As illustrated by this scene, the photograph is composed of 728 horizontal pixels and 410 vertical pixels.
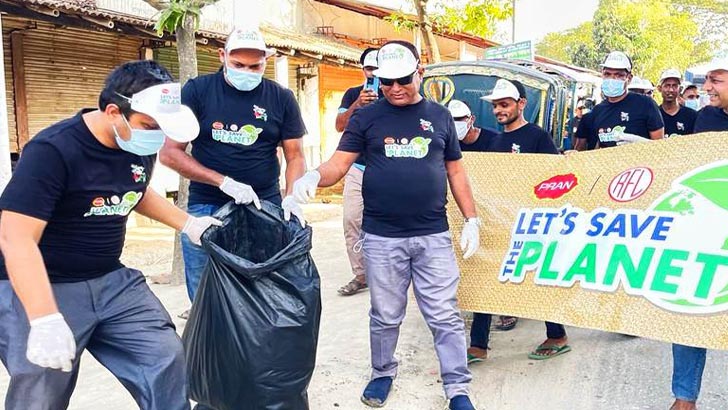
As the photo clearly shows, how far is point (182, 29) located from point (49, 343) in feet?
14.0

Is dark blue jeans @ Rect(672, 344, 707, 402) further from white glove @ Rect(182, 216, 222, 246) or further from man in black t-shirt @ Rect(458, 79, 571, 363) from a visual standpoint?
white glove @ Rect(182, 216, 222, 246)

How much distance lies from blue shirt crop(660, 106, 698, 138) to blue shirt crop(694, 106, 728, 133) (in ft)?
8.89

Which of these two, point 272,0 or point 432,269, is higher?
point 272,0

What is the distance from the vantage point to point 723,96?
11.4 feet

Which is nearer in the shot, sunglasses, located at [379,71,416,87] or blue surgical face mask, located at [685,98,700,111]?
sunglasses, located at [379,71,416,87]

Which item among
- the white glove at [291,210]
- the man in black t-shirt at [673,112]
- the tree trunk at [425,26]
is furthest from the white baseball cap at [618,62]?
the tree trunk at [425,26]

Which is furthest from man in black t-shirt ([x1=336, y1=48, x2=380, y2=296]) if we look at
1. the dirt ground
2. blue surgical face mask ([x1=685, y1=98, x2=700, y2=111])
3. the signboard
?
the signboard

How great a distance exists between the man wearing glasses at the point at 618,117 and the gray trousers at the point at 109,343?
355 centimetres

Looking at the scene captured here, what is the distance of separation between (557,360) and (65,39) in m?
7.42

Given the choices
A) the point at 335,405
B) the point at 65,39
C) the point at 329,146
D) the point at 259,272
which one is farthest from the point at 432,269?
the point at 329,146

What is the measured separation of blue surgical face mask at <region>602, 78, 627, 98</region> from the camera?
529 centimetres

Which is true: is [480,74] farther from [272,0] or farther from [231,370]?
[272,0]

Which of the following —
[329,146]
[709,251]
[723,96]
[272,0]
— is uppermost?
[272,0]

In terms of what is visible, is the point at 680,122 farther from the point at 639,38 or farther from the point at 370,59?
the point at 639,38
